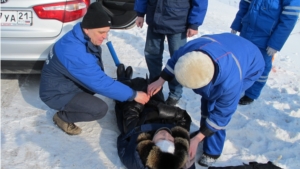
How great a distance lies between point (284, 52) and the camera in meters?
5.36

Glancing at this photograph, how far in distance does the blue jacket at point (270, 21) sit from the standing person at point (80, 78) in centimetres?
145

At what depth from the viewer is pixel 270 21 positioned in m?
2.95

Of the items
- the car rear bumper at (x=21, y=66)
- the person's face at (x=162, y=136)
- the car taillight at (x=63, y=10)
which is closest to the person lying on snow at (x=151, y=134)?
the person's face at (x=162, y=136)

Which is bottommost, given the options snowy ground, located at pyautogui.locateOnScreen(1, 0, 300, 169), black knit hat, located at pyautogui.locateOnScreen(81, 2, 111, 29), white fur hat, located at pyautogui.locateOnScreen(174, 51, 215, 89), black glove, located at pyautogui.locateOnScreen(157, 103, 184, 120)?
snowy ground, located at pyautogui.locateOnScreen(1, 0, 300, 169)

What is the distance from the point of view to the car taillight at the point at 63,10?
2.71m

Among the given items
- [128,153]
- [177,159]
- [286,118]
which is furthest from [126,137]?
[286,118]

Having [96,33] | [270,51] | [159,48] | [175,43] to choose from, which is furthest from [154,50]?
[270,51]

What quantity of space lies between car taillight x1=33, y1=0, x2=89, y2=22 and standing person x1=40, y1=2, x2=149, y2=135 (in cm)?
43

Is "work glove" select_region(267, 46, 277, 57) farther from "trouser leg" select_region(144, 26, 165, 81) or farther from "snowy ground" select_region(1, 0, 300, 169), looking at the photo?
"trouser leg" select_region(144, 26, 165, 81)

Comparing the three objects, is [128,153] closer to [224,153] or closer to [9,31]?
[224,153]

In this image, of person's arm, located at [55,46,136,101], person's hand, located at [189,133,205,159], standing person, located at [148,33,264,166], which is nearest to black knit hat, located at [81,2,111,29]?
person's arm, located at [55,46,136,101]

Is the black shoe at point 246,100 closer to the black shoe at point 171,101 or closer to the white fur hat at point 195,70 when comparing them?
the black shoe at point 171,101

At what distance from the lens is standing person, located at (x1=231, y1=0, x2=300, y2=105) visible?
111 inches

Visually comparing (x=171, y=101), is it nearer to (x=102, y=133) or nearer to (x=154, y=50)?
(x=154, y=50)
